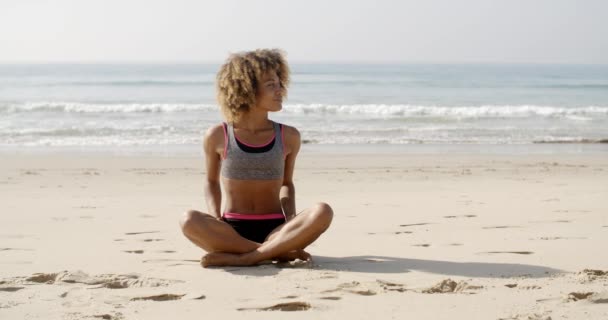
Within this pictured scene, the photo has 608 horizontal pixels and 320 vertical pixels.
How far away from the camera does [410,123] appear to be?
19797 millimetres

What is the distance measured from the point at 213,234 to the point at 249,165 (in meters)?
0.50

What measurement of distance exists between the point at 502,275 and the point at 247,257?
4.98ft

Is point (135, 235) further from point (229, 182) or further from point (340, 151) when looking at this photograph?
point (340, 151)

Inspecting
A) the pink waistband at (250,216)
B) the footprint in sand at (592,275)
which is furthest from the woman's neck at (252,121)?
the footprint in sand at (592,275)

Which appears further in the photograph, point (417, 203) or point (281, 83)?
point (417, 203)

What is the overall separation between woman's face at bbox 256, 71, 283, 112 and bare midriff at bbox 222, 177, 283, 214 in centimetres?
48

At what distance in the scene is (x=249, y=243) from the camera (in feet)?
15.6

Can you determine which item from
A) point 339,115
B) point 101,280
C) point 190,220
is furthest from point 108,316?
point 339,115

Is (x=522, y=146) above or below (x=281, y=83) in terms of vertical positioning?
below

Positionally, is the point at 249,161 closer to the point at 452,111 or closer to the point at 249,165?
the point at 249,165

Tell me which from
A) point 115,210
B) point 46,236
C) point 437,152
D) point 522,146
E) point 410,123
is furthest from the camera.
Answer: point 410,123

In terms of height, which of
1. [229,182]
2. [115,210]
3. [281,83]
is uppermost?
[281,83]

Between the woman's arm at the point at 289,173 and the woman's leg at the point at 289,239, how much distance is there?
0.24 meters

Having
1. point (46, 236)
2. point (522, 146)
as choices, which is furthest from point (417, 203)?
point (522, 146)
